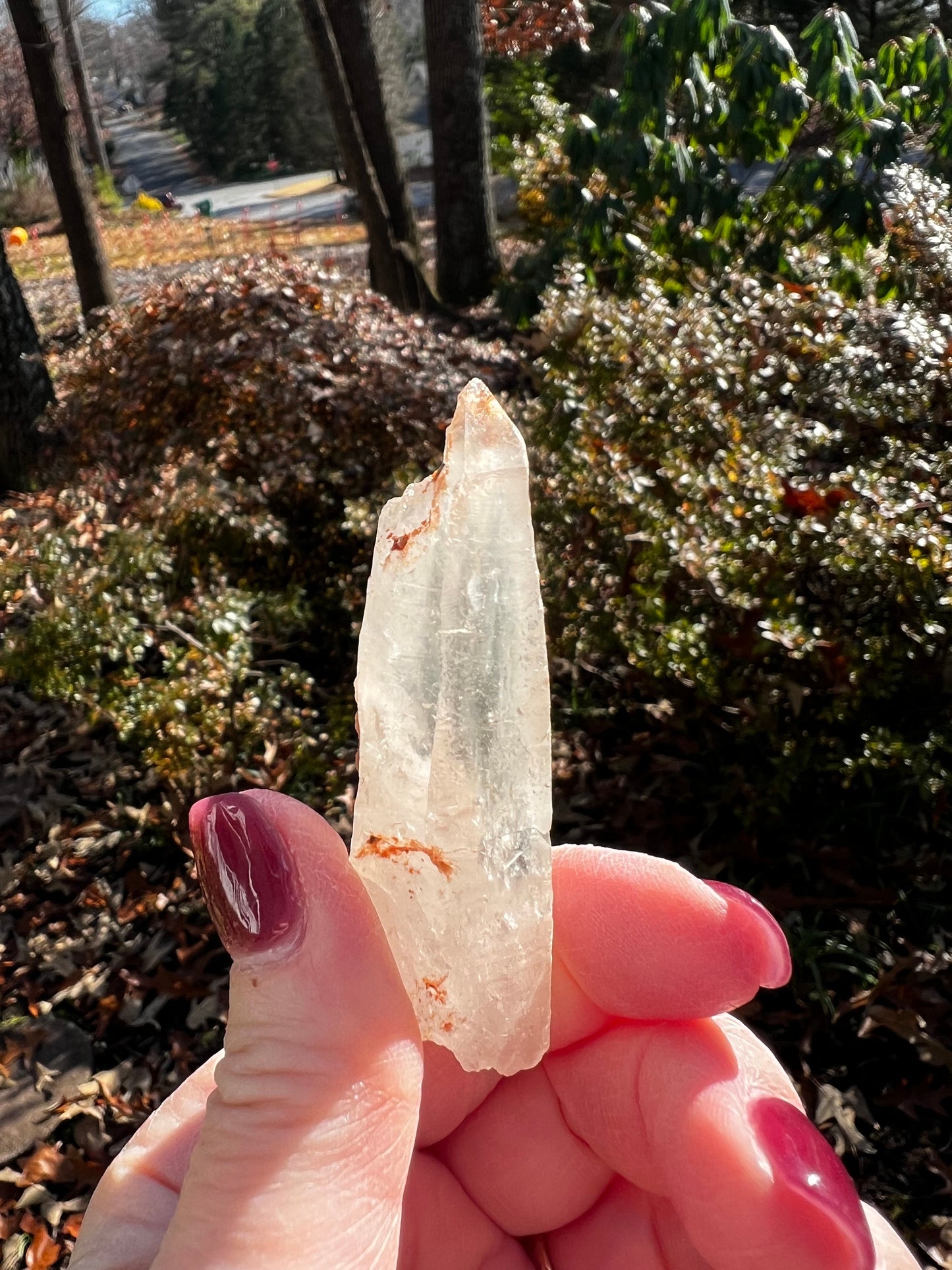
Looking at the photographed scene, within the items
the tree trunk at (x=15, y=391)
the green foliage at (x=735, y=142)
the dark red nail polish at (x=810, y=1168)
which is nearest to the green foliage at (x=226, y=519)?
the tree trunk at (x=15, y=391)

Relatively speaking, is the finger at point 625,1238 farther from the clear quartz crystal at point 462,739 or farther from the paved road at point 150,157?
the paved road at point 150,157

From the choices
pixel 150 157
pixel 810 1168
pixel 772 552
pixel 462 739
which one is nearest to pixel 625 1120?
pixel 810 1168

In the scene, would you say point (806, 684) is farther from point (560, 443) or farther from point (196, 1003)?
point (196, 1003)

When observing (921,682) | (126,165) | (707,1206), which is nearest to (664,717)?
(921,682)

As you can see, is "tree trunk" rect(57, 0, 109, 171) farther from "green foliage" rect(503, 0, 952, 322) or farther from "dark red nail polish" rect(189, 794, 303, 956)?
"dark red nail polish" rect(189, 794, 303, 956)

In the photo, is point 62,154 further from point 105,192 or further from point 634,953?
point 105,192
